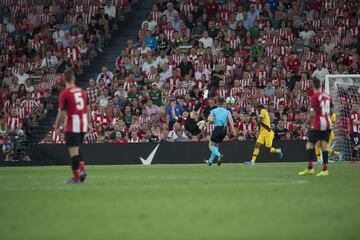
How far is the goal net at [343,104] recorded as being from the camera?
27.6m

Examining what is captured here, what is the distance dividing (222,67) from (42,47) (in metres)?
8.13

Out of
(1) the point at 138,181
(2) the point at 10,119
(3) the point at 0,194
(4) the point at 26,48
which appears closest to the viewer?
(3) the point at 0,194

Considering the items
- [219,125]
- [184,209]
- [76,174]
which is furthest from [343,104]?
[184,209]

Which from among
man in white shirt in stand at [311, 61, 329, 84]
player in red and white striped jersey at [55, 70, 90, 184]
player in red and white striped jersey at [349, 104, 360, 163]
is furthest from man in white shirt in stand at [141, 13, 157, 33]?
player in red and white striped jersey at [55, 70, 90, 184]

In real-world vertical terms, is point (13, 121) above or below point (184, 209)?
below

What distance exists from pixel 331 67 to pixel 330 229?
2068cm

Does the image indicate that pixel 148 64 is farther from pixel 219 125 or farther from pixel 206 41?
pixel 219 125

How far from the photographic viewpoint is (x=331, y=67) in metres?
29.3

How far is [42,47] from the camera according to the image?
34031 millimetres

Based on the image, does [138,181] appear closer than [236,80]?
Yes

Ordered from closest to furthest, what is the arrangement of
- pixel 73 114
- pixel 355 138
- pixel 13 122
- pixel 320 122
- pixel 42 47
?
pixel 73 114, pixel 320 122, pixel 355 138, pixel 13 122, pixel 42 47

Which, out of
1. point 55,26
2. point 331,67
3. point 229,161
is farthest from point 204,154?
point 55,26

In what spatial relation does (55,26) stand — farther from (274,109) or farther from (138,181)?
(138,181)

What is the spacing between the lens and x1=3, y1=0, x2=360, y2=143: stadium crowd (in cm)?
2878
